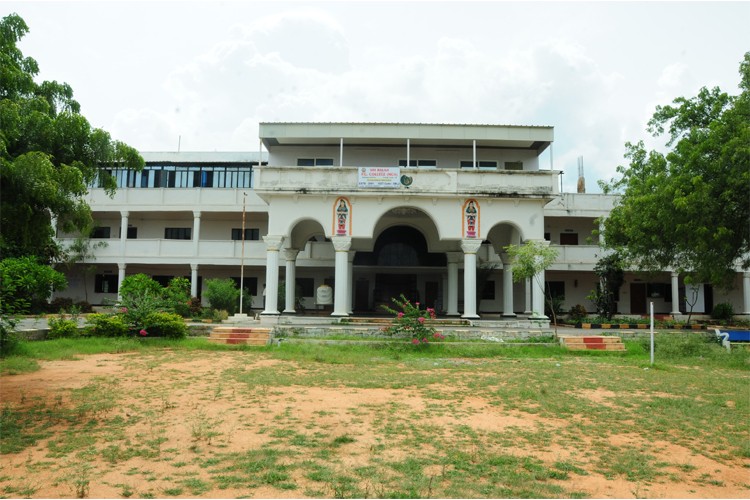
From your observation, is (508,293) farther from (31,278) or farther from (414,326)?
(31,278)

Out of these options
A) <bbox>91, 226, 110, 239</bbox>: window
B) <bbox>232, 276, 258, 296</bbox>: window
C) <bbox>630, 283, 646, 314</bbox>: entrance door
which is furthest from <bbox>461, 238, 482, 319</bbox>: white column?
<bbox>91, 226, 110, 239</bbox>: window

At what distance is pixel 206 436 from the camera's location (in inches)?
241

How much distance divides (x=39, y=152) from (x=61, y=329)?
1059cm

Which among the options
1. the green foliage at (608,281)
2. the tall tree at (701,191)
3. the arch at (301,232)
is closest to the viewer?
the tall tree at (701,191)

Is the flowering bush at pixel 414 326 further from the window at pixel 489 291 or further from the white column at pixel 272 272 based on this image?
the window at pixel 489 291

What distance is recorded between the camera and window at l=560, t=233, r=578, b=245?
28375 mm

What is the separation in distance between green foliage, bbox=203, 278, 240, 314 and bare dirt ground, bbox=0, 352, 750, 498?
11.8 m

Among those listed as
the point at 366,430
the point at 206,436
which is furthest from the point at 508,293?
the point at 206,436

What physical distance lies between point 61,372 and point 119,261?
16.9 m

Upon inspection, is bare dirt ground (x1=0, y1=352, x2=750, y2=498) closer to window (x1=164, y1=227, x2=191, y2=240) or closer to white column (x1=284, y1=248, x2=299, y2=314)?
white column (x1=284, y1=248, x2=299, y2=314)

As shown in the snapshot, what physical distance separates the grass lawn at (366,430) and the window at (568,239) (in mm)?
16338

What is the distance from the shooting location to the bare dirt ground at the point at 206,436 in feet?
15.3

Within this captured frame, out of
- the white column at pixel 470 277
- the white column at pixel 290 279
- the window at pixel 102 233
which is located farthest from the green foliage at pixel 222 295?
the white column at pixel 470 277

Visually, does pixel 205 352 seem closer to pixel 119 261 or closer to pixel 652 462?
pixel 652 462
